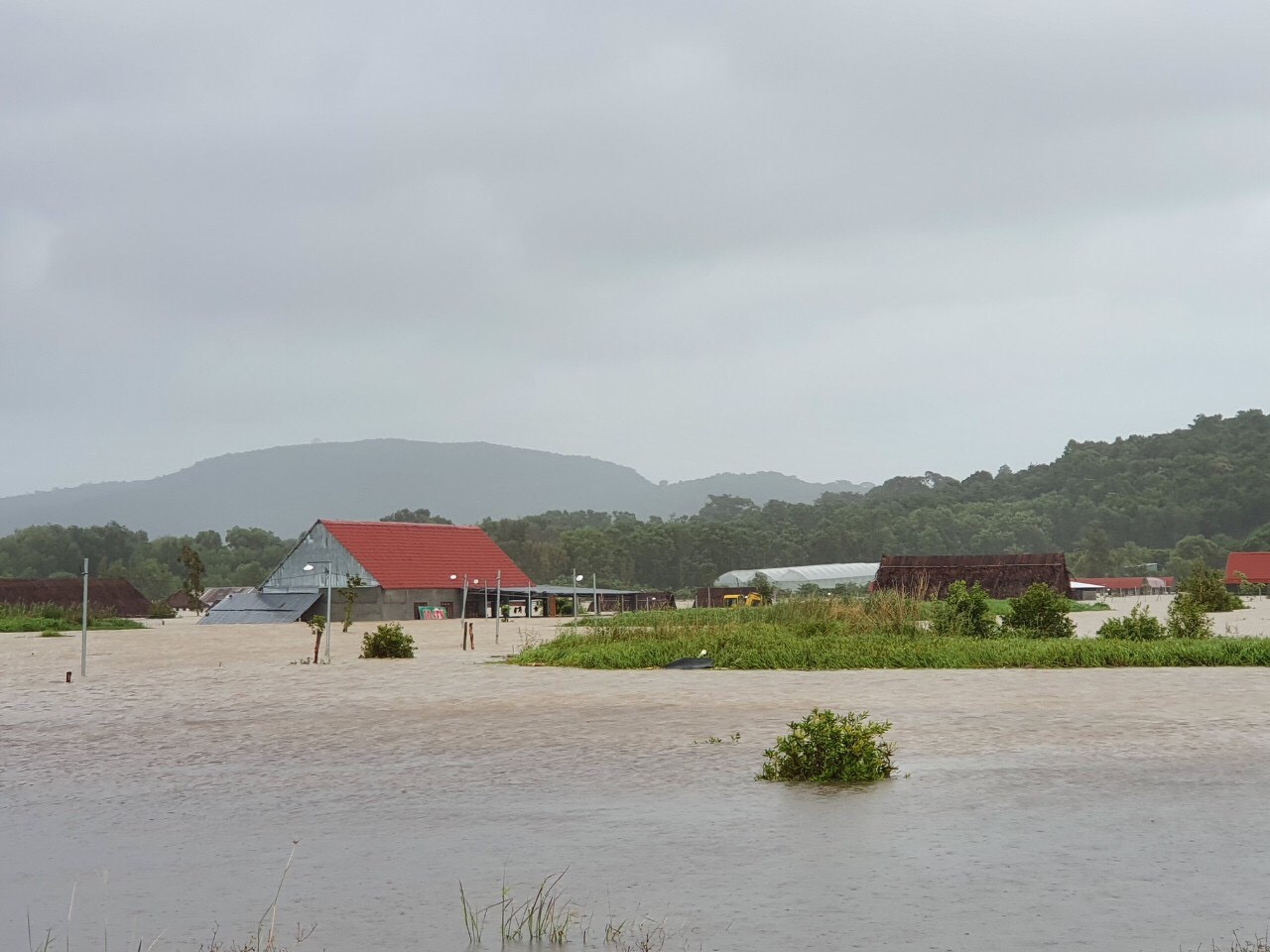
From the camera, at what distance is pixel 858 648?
25.3m

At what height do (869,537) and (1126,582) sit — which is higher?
(869,537)

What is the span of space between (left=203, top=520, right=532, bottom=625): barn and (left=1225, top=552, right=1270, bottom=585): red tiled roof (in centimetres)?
6531

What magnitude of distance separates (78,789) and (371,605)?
180ft

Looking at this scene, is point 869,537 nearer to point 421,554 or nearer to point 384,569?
point 421,554

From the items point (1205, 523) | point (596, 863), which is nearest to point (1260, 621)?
point (596, 863)

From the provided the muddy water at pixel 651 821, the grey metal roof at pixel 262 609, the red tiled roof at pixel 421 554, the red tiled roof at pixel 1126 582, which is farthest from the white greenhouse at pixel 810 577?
the muddy water at pixel 651 821

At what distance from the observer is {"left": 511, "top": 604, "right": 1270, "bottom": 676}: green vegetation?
23.8m

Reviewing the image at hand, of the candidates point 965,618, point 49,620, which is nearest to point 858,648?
point 965,618

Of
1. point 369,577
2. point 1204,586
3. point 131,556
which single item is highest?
point 131,556

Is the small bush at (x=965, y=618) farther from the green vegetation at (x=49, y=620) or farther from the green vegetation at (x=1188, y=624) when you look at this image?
the green vegetation at (x=49, y=620)

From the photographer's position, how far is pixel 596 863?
7.95 meters

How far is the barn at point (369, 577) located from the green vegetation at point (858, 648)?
35.6m

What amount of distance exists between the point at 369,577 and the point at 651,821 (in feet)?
189

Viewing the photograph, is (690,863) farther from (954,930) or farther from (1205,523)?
(1205,523)
